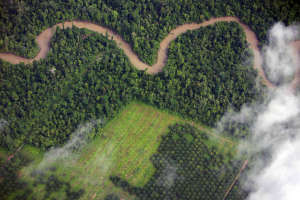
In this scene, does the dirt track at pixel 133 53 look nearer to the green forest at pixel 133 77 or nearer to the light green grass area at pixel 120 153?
the green forest at pixel 133 77

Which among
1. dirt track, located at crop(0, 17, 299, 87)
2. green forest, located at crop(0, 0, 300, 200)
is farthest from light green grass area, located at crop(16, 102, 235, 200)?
dirt track, located at crop(0, 17, 299, 87)

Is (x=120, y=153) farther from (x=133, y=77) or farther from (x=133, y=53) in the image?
(x=133, y=53)

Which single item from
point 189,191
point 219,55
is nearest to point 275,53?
point 219,55

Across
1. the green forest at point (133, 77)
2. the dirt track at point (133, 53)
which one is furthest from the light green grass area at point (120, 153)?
the dirt track at point (133, 53)

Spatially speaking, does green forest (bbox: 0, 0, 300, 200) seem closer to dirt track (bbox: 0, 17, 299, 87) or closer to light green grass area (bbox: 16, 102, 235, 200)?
dirt track (bbox: 0, 17, 299, 87)

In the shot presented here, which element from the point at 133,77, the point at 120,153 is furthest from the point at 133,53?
the point at 120,153

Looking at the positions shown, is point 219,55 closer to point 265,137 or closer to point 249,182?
point 265,137
